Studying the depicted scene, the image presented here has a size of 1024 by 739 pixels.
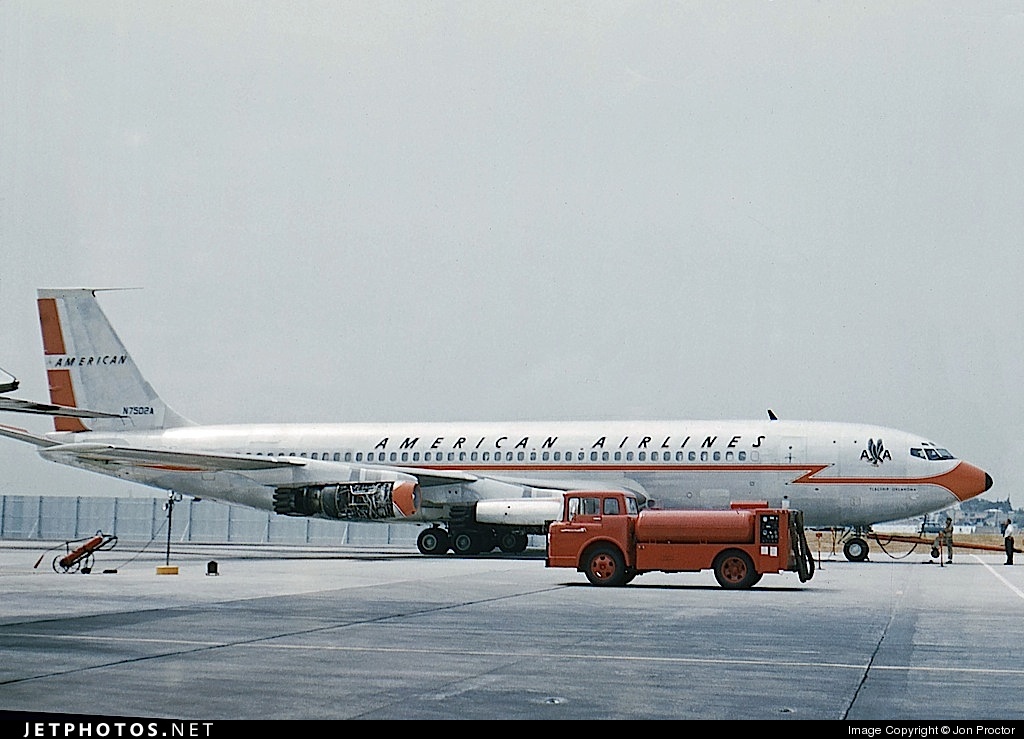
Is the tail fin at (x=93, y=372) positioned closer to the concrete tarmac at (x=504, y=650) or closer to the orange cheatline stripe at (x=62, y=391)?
the orange cheatline stripe at (x=62, y=391)

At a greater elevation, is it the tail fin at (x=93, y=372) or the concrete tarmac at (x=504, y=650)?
the tail fin at (x=93, y=372)

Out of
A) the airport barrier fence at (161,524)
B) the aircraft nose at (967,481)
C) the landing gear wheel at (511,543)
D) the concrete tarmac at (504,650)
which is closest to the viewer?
the concrete tarmac at (504,650)

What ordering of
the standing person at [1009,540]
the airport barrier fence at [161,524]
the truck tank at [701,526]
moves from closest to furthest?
the truck tank at [701,526]
the standing person at [1009,540]
the airport barrier fence at [161,524]

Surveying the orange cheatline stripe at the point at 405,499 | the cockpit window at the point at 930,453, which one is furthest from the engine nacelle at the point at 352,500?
the cockpit window at the point at 930,453

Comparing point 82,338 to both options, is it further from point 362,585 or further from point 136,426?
point 362,585

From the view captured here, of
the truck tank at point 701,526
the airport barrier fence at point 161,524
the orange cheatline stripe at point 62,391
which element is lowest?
the airport barrier fence at point 161,524

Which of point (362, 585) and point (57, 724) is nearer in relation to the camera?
point (57, 724)

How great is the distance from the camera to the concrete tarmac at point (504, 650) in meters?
10.2

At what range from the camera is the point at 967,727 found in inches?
355

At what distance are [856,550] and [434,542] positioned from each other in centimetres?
1331

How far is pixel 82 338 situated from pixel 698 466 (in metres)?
22.7

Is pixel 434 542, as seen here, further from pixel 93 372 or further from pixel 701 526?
A: pixel 701 526

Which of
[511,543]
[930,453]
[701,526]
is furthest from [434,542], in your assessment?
[701,526]

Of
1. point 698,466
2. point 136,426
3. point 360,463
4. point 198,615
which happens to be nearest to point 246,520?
point 136,426
